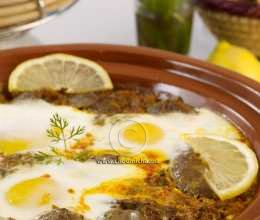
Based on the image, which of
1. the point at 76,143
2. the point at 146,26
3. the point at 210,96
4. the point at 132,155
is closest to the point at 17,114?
the point at 76,143

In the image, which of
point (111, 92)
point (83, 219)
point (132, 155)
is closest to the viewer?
point (83, 219)

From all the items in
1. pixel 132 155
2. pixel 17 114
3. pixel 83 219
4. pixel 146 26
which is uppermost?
pixel 146 26

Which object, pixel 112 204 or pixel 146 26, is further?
pixel 146 26

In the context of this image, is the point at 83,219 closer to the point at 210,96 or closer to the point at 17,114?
the point at 17,114

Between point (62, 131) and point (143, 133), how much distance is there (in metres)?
0.16

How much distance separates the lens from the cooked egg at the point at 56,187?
103 cm

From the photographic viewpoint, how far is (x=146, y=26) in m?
1.94

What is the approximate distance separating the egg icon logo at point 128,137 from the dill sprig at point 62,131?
0.07m

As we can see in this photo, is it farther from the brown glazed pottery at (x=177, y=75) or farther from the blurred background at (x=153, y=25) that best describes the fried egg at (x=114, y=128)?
the blurred background at (x=153, y=25)

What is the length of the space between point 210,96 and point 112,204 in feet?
1.32

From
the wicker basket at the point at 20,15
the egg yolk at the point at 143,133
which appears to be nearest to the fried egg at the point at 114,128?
the egg yolk at the point at 143,133

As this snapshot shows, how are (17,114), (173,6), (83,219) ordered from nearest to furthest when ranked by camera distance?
(83,219) → (17,114) → (173,6)

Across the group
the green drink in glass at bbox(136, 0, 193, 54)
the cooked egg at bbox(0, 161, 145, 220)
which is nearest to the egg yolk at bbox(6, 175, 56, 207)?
the cooked egg at bbox(0, 161, 145, 220)

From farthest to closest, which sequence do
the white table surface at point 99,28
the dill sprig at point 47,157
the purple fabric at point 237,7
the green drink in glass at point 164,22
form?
1. the white table surface at point 99,28
2. the green drink in glass at point 164,22
3. the purple fabric at point 237,7
4. the dill sprig at point 47,157
